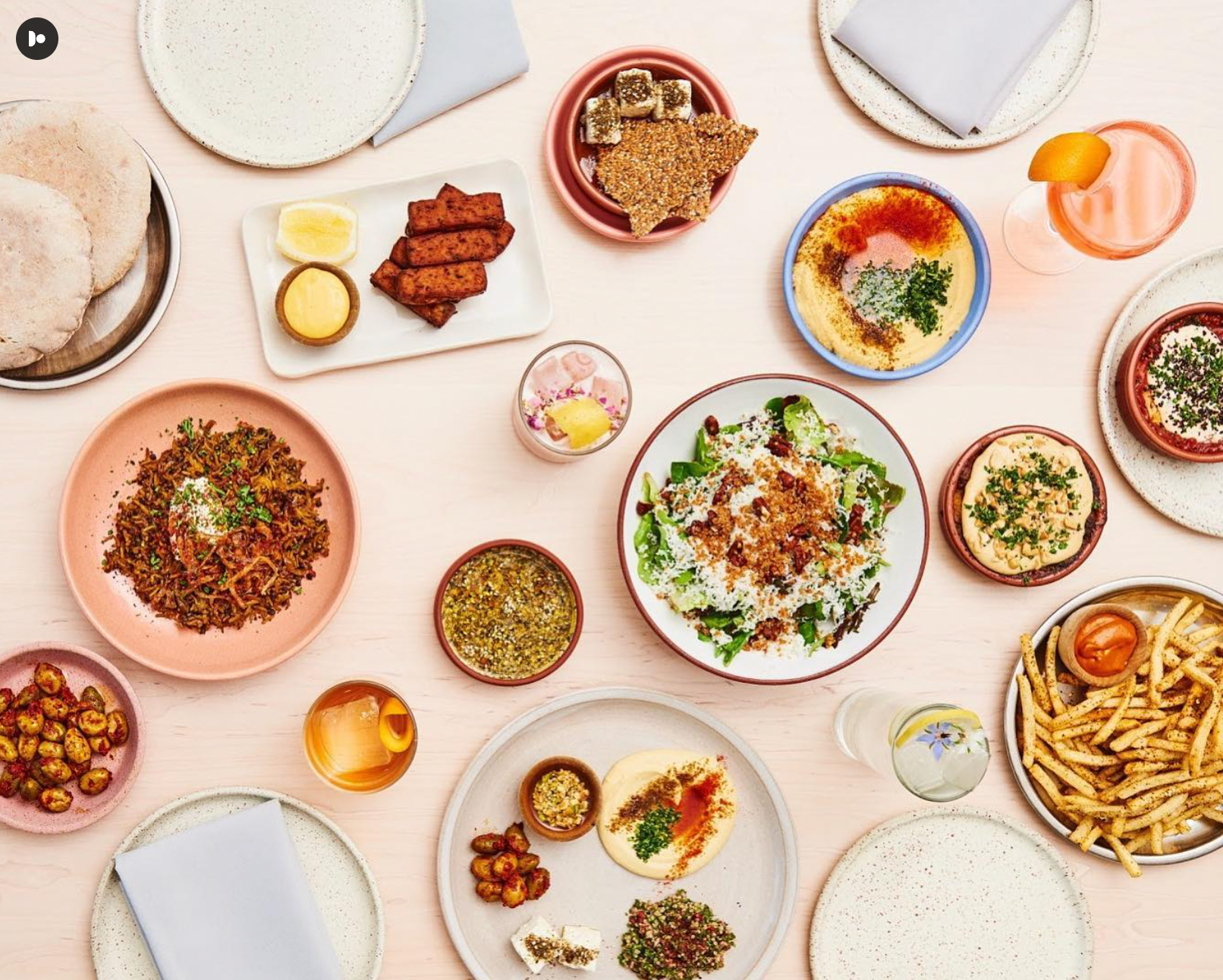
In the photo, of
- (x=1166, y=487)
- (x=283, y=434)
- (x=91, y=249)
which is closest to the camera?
(x=91, y=249)

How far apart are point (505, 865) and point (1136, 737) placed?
133cm

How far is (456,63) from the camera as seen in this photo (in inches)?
83.2

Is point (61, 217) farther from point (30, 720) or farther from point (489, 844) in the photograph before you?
point (489, 844)

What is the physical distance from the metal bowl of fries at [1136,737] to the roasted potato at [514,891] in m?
1.08

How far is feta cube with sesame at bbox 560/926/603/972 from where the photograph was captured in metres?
2.08

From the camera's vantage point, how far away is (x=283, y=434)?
2074mm

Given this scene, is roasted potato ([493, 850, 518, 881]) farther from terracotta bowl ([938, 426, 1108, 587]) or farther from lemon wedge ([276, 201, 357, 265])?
lemon wedge ([276, 201, 357, 265])

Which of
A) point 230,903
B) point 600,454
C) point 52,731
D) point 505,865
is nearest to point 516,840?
point 505,865

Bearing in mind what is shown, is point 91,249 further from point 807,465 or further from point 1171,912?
point 1171,912

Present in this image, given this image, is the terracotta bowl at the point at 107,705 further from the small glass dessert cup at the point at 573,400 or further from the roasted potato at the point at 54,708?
the small glass dessert cup at the point at 573,400

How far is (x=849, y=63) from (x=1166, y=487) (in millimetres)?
1172

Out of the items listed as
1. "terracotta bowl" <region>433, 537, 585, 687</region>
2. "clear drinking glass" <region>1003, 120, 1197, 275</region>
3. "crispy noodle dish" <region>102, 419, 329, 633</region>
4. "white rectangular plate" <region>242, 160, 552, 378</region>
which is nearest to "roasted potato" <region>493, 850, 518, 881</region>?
"terracotta bowl" <region>433, 537, 585, 687</region>

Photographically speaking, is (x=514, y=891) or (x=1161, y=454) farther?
(x=1161, y=454)

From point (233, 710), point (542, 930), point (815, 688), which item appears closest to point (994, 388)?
point (815, 688)
